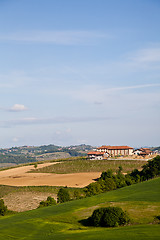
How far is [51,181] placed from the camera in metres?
113

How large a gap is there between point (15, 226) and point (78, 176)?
88.3m

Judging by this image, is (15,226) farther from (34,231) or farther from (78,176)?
(78,176)

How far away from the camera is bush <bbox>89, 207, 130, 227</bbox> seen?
3269 centimetres

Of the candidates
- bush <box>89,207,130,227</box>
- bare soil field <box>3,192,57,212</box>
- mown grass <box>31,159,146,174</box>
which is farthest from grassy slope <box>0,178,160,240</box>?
mown grass <box>31,159,146,174</box>

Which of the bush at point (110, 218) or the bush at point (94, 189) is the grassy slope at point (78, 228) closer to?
the bush at point (110, 218)

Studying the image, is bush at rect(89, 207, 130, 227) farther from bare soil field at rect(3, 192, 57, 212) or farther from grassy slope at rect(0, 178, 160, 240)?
bare soil field at rect(3, 192, 57, 212)

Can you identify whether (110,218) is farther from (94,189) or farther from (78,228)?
(94,189)

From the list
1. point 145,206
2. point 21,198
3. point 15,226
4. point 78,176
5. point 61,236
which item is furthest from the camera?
point 78,176

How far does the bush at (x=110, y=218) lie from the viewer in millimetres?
32688

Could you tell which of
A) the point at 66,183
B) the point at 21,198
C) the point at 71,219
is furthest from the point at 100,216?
the point at 66,183

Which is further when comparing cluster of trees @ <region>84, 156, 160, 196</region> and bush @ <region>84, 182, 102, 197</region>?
cluster of trees @ <region>84, 156, 160, 196</region>

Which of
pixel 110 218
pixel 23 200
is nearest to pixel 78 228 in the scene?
pixel 110 218

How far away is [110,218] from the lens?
32.8 metres

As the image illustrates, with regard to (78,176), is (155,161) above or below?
above
